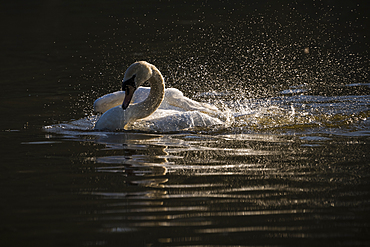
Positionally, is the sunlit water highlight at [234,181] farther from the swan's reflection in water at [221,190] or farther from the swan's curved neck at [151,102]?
A: the swan's curved neck at [151,102]

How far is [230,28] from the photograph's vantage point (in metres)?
22.2

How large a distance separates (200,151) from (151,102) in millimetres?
1825

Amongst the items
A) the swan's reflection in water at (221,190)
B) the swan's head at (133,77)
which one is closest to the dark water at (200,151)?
the swan's reflection in water at (221,190)

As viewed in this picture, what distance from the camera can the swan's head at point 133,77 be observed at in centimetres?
804

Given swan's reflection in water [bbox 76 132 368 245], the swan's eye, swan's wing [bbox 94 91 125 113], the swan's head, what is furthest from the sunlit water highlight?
the swan's eye

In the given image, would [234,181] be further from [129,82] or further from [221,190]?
[129,82]

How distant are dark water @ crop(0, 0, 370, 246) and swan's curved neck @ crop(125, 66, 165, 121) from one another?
293 mm

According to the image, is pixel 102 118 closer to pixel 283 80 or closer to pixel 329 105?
pixel 329 105

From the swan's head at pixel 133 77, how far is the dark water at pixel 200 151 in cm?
65

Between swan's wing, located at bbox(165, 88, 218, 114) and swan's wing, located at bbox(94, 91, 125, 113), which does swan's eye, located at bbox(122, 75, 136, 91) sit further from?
swan's wing, located at bbox(165, 88, 218, 114)

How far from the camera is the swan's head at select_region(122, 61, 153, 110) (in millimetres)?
8039

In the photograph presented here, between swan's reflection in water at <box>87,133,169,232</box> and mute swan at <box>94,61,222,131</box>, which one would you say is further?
mute swan at <box>94,61,222,131</box>

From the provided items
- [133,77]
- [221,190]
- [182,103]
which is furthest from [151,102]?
[221,190]

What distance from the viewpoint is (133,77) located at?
8094 millimetres
